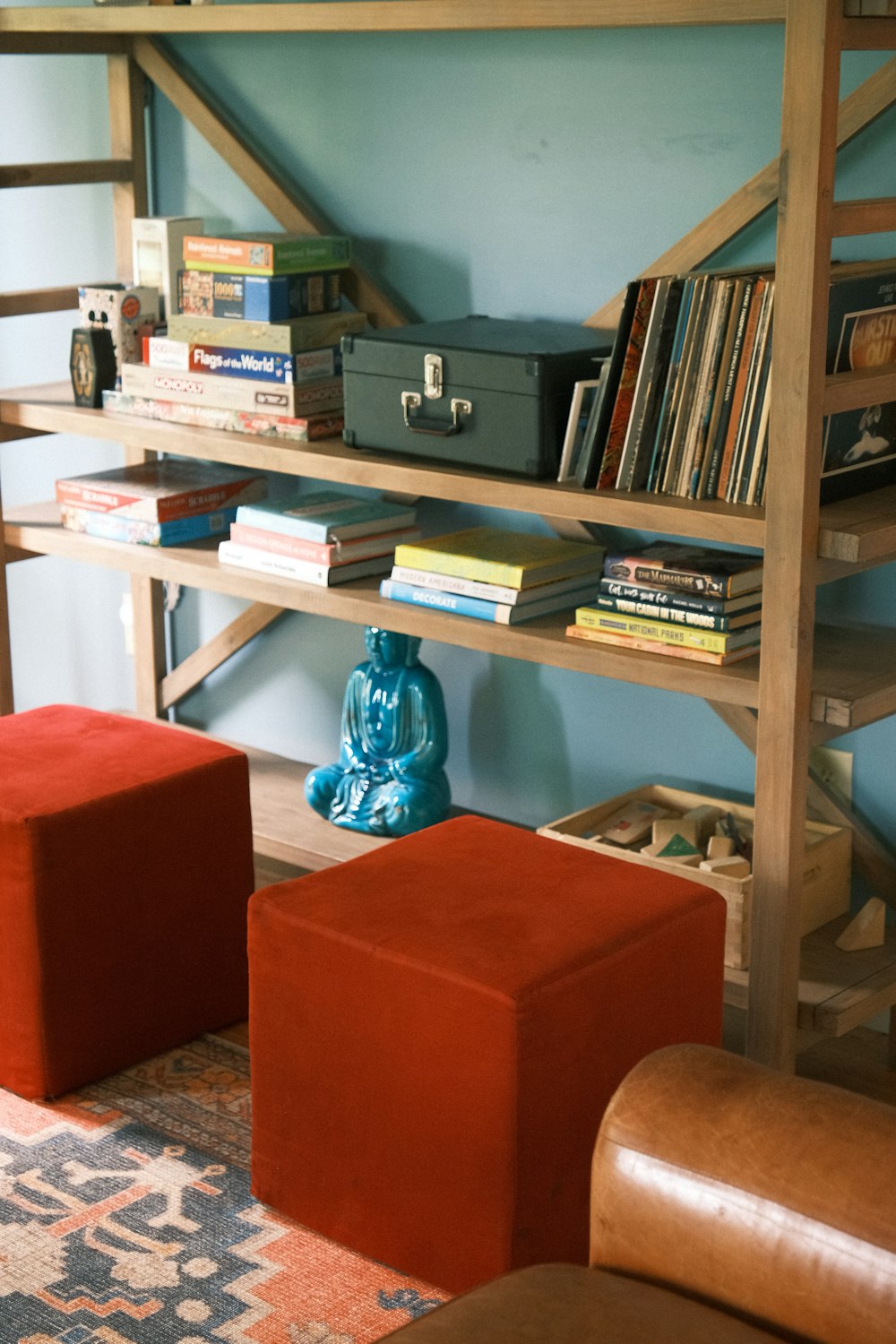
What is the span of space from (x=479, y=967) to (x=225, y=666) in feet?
6.09

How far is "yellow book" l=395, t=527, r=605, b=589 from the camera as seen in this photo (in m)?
2.71

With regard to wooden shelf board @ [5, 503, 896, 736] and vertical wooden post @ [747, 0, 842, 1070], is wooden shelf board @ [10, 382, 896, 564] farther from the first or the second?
wooden shelf board @ [5, 503, 896, 736]

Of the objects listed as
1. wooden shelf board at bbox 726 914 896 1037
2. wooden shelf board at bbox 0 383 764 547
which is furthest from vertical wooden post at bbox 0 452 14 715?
wooden shelf board at bbox 726 914 896 1037

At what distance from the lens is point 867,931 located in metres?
2.66

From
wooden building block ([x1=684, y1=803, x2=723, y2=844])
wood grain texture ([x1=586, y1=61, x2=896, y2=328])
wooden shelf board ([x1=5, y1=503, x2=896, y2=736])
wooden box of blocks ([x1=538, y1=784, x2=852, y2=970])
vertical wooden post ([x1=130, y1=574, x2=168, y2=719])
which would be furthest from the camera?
vertical wooden post ([x1=130, y1=574, x2=168, y2=719])

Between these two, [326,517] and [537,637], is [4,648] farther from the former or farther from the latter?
[537,637]

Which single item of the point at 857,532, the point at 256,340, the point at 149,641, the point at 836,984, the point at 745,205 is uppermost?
the point at 745,205

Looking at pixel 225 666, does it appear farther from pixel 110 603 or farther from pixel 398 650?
pixel 398 650

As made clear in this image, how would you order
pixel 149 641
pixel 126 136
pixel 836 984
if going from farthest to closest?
pixel 149 641 → pixel 126 136 → pixel 836 984

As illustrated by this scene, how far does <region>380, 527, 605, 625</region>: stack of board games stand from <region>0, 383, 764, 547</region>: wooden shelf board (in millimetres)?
95

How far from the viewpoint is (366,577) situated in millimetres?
3033

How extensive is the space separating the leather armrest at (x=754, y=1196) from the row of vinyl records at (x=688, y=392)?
99 cm

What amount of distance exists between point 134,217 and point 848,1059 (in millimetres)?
2197

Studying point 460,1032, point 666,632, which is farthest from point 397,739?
point 460,1032
